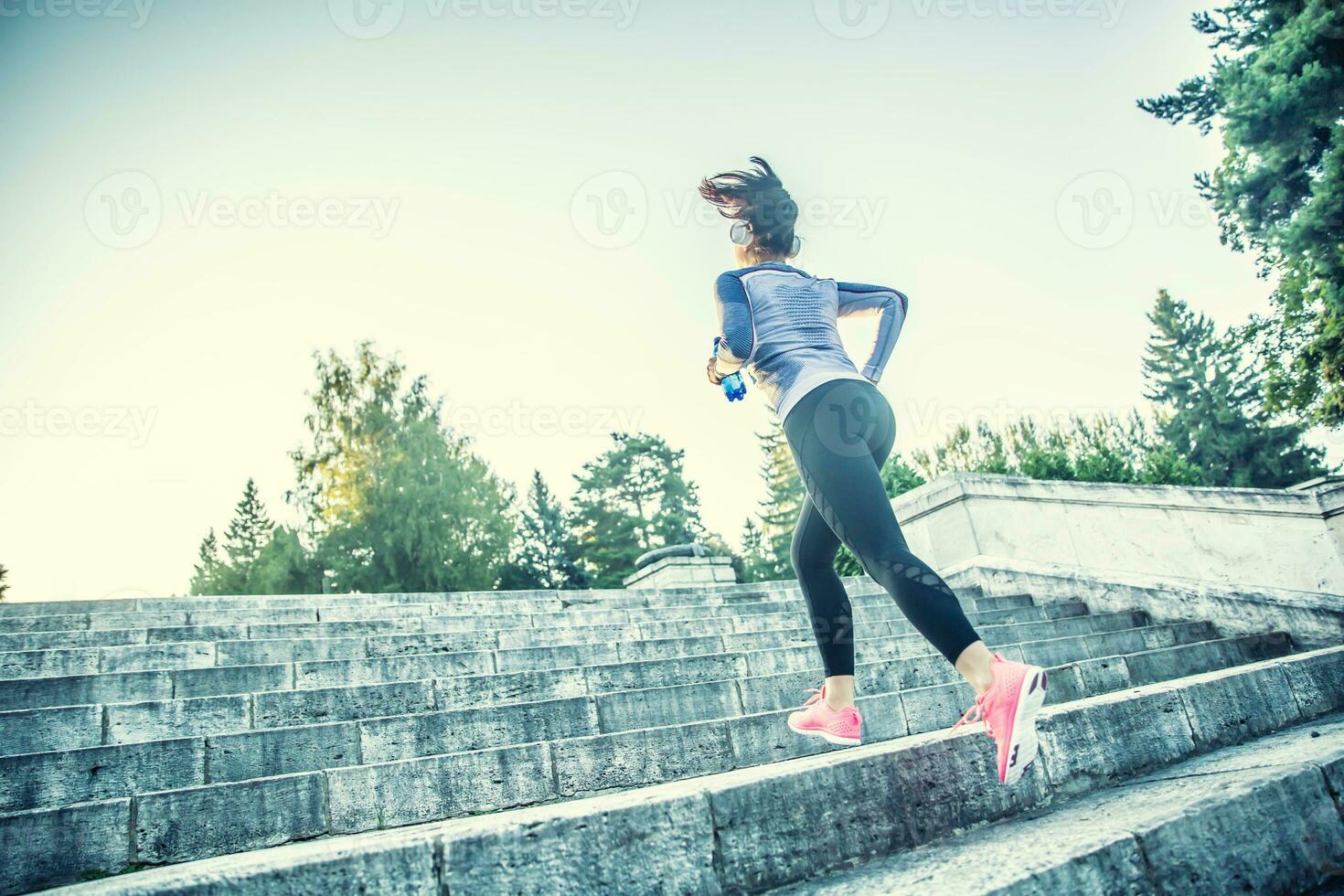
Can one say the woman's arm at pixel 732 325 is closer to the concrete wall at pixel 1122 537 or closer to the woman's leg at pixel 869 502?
the woman's leg at pixel 869 502

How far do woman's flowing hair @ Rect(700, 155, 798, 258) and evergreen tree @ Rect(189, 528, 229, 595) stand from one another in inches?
1711

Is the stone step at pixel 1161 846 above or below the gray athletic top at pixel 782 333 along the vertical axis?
below

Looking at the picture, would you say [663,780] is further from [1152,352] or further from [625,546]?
[1152,352]

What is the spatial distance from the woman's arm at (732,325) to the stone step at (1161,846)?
152 centimetres

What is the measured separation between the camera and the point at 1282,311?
17172 mm

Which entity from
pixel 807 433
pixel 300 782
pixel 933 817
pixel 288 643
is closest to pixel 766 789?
pixel 933 817

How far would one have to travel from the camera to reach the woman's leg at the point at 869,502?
2.07 metres

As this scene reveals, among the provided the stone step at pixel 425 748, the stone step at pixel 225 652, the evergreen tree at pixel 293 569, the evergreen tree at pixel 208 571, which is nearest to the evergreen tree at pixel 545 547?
the evergreen tree at pixel 293 569

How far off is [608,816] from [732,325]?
60.1 inches

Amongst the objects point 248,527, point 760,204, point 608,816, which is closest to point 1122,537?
point 760,204

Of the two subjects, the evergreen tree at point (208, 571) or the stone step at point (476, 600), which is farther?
the evergreen tree at point (208, 571)

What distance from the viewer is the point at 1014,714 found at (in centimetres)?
194

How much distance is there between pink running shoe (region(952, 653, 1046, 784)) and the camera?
1.93 meters

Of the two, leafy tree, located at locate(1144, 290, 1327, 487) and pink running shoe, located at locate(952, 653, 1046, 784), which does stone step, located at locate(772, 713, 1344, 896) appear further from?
leafy tree, located at locate(1144, 290, 1327, 487)
